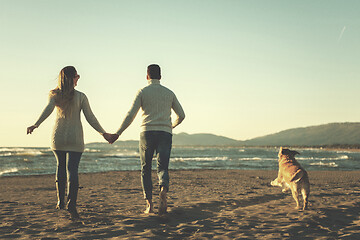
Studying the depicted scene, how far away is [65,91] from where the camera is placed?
176 inches

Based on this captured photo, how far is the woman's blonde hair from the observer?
448cm

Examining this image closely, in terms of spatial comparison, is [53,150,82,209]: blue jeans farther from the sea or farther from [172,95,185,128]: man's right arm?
the sea

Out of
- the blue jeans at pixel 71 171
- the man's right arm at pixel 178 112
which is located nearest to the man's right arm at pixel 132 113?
the man's right arm at pixel 178 112

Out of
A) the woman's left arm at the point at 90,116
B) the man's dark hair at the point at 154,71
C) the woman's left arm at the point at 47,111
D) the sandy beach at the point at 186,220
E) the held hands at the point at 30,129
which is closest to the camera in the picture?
the sandy beach at the point at 186,220

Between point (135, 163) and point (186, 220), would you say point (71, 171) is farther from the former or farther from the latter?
point (135, 163)

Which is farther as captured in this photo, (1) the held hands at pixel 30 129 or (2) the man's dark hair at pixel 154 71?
(2) the man's dark hair at pixel 154 71

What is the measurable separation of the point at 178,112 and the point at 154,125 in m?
0.58

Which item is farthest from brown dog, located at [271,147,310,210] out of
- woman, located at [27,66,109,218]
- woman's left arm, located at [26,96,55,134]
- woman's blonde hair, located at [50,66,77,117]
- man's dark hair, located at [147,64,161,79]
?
woman's left arm, located at [26,96,55,134]

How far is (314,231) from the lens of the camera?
4.13m

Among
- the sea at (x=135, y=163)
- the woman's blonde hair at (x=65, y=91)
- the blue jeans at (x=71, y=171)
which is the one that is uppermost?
the woman's blonde hair at (x=65, y=91)

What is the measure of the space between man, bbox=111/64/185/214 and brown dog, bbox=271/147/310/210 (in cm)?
237

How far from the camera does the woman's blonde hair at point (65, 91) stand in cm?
448

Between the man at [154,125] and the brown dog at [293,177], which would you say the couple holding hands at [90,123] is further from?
the brown dog at [293,177]

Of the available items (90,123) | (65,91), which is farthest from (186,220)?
(65,91)
